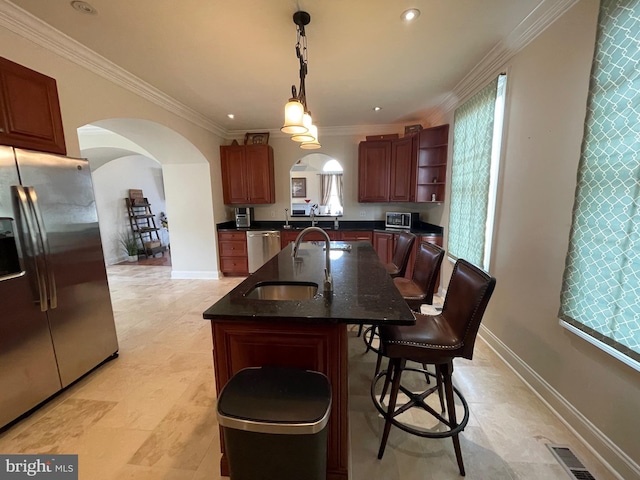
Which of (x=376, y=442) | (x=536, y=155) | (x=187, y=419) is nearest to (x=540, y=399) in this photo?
(x=376, y=442)

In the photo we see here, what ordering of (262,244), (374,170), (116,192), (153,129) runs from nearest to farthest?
(153,129) → (374,170) → (262,244) → (116,192)

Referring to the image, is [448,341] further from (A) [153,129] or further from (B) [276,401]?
(A) [153,129]

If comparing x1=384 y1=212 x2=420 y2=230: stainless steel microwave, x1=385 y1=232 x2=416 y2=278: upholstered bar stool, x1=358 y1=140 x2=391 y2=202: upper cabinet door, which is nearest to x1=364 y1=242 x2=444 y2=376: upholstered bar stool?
x1=385 y1=232 x2=416 y2=278: upholstered bar stool

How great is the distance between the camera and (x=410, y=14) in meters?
1.79

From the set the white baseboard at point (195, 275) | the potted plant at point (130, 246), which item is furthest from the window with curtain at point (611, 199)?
the potted plant at point (130, 246)

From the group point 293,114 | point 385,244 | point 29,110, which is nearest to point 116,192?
point 29,110

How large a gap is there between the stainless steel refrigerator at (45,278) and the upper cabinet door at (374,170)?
3.67 m

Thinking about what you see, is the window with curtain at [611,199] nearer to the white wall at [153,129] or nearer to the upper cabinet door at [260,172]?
the white wall at [153,129]

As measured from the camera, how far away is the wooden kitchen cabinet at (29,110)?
5.07ft

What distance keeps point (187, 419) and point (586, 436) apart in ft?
7.83

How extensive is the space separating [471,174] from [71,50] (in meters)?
3.85

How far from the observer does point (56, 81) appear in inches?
77.1

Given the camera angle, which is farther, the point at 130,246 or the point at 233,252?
the point at 130,246

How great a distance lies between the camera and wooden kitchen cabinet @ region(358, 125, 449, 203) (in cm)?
376
